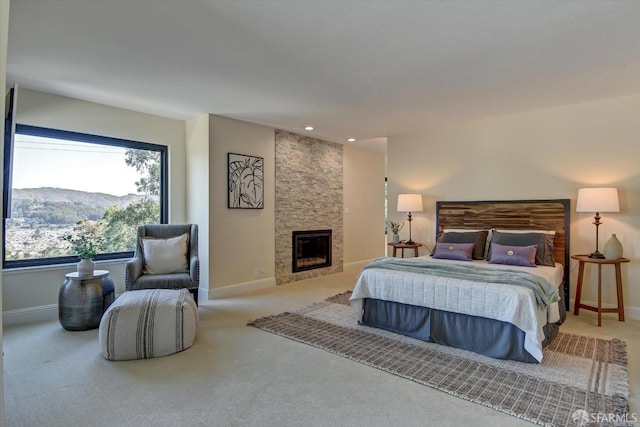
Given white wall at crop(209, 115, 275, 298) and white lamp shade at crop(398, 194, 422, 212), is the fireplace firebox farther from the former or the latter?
white lamp shade at crop(398, 194, 422, 212)

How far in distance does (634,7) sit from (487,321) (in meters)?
2.41

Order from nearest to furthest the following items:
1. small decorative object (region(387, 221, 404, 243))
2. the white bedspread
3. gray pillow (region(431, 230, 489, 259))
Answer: the white bedspread < gray pillow (region(431, 230, 489, 259)) < small decorative object (region(387, 221, 404, 243))

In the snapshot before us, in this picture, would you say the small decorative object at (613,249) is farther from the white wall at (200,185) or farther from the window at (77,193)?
the window at (77,193)

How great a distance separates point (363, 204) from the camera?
295 inches

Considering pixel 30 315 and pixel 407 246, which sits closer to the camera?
pixel 30 315

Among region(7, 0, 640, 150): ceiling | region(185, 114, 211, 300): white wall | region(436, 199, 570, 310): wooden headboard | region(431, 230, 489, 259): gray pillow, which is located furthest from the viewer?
region(185, 114, 211, 300): white wall

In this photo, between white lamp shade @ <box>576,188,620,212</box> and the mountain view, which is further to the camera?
the mountain view

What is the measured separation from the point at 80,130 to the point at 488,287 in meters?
4.73

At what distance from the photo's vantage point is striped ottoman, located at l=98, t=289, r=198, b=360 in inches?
114

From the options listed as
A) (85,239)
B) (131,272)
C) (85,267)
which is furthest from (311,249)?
(85,267)

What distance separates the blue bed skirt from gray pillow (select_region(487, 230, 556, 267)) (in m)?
0.78

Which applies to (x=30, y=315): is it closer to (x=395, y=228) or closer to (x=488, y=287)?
(x=488, y=287)

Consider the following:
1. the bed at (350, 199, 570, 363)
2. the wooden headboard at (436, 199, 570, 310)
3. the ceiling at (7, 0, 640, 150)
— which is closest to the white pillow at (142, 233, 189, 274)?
the ceiling at (7, 0, 640, 150)

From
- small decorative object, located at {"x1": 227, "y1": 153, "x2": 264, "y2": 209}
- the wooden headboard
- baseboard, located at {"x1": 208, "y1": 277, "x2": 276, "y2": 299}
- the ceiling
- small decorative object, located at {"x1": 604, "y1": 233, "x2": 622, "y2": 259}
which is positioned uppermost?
the ceiling
